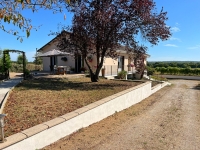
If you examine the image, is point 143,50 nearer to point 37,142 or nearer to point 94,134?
point 94,134

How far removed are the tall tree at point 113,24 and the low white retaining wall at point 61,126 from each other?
4108 mm

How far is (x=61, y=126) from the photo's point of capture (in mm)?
4238

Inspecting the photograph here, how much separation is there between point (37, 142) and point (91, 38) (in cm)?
753

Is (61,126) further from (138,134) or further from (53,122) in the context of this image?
(138,134)

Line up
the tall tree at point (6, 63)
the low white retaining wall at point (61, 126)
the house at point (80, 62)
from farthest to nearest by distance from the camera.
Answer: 1. the house at point (80, 62)
2. the tall tree at point (6, 63)
3. the low white retaining wall at point (61, 126)

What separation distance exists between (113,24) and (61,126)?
7177 millimetres

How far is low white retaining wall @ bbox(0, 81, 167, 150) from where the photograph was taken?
10.9 feet

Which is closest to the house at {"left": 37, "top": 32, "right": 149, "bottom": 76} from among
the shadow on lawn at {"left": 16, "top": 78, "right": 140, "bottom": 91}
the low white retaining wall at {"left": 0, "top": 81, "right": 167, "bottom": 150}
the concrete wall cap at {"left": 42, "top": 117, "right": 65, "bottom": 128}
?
the shadow on lawn at {"left": 16, "top": 78, "right": 140, "bottom": 91}

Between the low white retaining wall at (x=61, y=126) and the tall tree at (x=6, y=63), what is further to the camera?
the tall tree at (x=6, y=63)

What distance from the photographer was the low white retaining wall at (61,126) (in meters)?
3.31

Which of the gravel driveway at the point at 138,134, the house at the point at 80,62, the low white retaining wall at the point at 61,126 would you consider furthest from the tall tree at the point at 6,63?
the gravel driveway at the point at 138,134

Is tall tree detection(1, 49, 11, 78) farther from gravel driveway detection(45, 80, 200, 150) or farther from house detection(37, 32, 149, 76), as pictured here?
gravel driveway detection(45, 80, 200, 150)

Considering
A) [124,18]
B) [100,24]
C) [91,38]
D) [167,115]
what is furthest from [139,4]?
[167,115]

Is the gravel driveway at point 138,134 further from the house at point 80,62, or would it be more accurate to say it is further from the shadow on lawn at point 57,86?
the house at point 80,62
